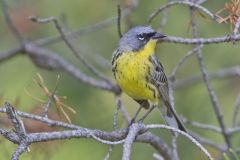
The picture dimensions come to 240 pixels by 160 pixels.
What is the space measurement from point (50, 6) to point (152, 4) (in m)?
0.71

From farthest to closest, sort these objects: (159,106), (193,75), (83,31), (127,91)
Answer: (193,75) → (83,31) → (159,106) → (127,91)

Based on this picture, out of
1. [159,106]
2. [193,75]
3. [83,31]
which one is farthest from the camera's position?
[193,75]

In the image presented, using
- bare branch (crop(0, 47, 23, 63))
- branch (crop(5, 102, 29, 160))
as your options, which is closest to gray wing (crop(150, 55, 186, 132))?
bare branch (crop(0, 47, 23, 63))

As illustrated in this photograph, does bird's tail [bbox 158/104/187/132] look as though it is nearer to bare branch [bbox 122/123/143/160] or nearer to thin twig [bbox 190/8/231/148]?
thin twig [bbox 190/8/231/148]

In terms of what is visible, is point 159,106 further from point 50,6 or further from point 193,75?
point 50,6

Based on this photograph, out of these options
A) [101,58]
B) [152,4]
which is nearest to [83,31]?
[101,58]

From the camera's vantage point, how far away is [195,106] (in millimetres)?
3877

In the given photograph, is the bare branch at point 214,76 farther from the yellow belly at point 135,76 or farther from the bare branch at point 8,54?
the bare branch at point 8,54

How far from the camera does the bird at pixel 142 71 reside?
10.8 ft

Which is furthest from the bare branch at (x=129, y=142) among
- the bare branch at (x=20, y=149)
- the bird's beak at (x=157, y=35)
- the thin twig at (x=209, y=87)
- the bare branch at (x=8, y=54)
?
the bare branch at (x=8, y=54)

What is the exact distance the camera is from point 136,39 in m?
3.40

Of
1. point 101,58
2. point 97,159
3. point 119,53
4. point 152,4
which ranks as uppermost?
point 152,4

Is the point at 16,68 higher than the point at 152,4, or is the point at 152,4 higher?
the point at 152,4

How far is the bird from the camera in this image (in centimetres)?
329
